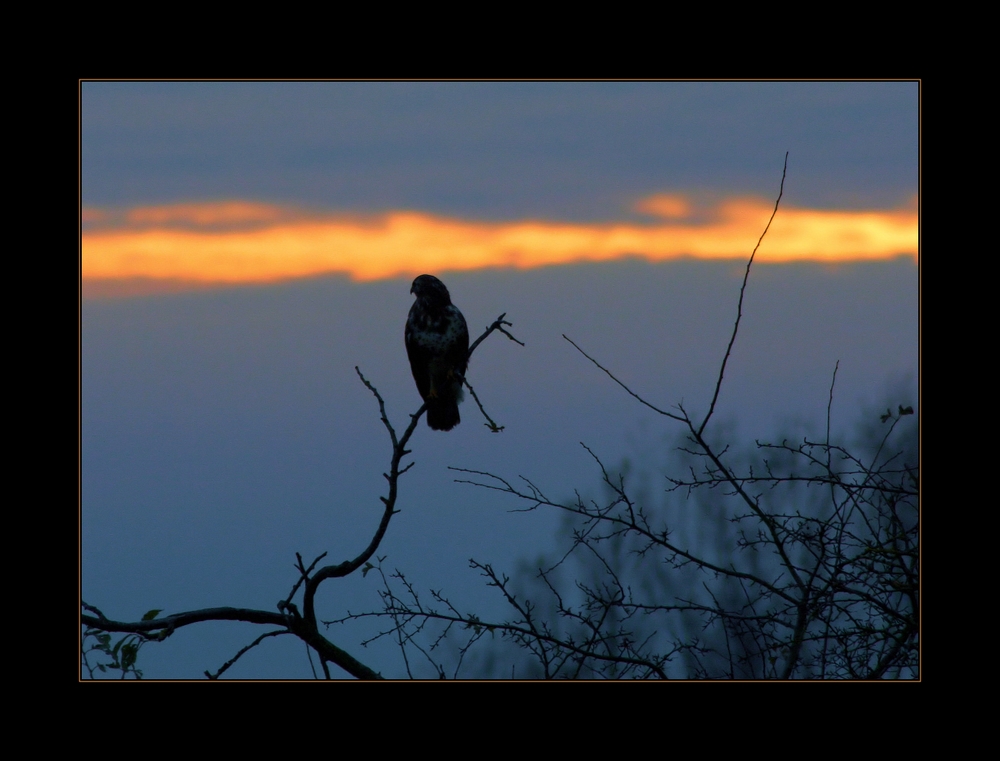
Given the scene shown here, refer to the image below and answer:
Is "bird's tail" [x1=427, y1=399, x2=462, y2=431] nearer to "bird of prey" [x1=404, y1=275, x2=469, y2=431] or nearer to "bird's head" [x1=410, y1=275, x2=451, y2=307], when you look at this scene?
"bird of prey" [x1=404, y1=275, x2=469, y2=431]

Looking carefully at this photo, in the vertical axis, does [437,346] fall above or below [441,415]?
above

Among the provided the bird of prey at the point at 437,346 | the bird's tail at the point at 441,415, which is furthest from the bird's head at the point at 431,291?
the bird's tail at the point at 441,415

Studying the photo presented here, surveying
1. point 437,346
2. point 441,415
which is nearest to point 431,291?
point 437,346

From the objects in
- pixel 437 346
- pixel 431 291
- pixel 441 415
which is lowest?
pixel 441 415

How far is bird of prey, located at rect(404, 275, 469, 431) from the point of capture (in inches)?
199

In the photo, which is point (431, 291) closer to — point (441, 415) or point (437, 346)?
point (437, 346)

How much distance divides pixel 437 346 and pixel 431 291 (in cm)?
34

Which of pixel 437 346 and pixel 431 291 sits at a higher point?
pixel 431 291

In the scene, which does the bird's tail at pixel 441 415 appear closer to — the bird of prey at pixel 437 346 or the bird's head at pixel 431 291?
the bird of prey at pixel 437 346

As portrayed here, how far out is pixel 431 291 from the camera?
5.09 m

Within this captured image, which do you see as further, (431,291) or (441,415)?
(441,415)

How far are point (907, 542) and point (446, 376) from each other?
288 centimetres

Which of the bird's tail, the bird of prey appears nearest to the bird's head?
the bird of prey
